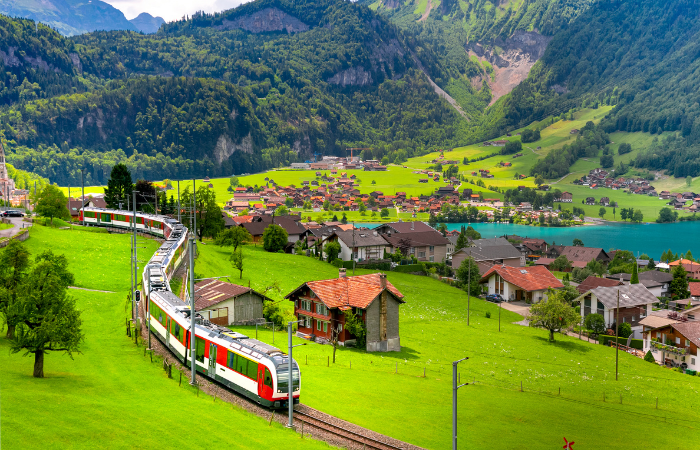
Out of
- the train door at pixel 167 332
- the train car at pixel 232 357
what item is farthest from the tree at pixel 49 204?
the train door at pixel 167 332

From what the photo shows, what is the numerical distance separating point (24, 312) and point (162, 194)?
2733 inches

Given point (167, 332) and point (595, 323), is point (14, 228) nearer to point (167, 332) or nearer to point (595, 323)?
point (167, 332)

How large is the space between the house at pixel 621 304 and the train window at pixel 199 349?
50.9m

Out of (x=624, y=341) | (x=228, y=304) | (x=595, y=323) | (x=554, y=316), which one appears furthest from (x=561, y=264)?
(x=228, y=304)

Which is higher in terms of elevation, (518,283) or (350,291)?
(350,291)

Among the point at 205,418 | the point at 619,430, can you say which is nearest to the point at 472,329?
the point at 619,430

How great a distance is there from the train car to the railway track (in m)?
1.11

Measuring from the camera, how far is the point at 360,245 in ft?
289

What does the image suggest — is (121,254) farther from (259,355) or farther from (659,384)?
(659,384)

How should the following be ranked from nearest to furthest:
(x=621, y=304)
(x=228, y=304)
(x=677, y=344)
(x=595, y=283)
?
(x=228, y=304)
(x=677, y=344)
(x=621, y=304)
(x=595, y=283)

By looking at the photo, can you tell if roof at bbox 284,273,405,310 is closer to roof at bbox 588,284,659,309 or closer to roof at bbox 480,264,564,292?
roof at bbox 588,284,659,309

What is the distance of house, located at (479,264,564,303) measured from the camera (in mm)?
76938

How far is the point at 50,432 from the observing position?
55.8ft

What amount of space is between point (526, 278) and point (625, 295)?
12917mm
